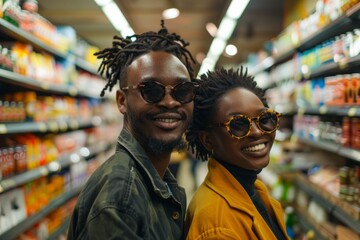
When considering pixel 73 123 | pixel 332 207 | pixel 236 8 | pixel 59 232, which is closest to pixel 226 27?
pixel 236 8

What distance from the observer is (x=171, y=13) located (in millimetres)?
7645

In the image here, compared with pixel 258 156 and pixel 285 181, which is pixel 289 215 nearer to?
pixel 285 181

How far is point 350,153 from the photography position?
3.09 metres

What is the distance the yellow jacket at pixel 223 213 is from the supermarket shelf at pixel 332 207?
4.27ft

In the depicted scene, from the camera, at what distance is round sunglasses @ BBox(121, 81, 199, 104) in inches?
62.9

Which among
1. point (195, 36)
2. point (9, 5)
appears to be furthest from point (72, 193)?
point (195, 36)

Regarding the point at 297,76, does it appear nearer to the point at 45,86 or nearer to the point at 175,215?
the point at 45,86

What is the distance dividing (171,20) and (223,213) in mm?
7420

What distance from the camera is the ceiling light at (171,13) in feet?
24.3

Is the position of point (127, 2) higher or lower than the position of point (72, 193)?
higher

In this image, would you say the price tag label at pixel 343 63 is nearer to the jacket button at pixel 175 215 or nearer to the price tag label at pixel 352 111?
the price tag label at pixel 352 111

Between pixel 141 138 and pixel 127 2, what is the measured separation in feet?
19.1

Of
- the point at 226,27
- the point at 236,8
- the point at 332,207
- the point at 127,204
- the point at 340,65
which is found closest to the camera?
the point at 127,204

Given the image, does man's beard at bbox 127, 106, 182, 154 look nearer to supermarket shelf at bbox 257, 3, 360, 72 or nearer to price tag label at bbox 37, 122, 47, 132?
supermarket shelf at bbox 257, 3, 360, 72
